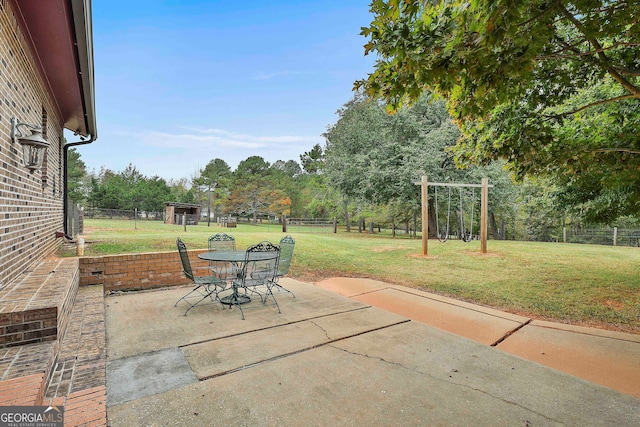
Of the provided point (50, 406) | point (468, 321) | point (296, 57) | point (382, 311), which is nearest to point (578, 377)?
point (468, 321)

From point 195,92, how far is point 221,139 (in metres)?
14.6

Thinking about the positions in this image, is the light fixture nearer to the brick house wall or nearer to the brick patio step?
the brick house wall

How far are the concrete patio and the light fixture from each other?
199 centimetres

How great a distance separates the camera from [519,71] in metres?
2.60

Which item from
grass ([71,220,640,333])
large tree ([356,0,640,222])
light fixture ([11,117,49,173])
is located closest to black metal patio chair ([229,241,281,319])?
grass ([71,220,640,333])

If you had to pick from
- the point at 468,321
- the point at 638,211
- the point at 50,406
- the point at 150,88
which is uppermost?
the point at 150,88

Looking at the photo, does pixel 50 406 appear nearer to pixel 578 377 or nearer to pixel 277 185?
pixel 578 377

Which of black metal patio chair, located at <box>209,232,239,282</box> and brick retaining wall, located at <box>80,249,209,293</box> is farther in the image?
black metal patio chair, located at <box>209,232,239,282</box>

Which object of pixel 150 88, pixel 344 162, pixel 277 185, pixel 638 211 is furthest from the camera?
pixel 277 185

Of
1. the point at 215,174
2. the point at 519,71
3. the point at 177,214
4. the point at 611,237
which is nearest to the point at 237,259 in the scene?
the point at 519,71

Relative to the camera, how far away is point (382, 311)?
3881 mm

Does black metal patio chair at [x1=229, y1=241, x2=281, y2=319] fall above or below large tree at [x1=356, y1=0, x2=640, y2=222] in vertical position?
below

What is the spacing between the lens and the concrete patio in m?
1.84

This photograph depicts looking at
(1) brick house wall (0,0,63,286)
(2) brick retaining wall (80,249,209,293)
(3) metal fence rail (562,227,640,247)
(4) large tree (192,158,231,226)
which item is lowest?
(3) metal fence rail (562,227,640,247)
